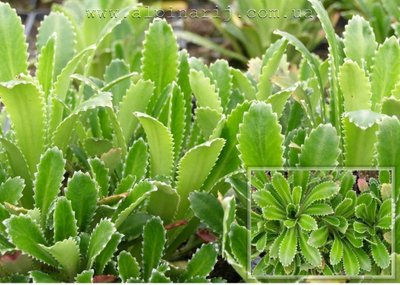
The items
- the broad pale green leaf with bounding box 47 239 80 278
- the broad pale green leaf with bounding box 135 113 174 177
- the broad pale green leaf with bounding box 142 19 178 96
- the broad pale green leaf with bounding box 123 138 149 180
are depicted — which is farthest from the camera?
Answer: the broad pale green leaf with bounding box 142 19 178 96

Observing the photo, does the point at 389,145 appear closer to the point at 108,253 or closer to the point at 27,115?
the point at 108,253

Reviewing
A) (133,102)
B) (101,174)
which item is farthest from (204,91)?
(101,174)

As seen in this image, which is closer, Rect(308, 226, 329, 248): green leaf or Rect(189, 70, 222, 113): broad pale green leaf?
Rect(308, 226, 329, 248): green leaf

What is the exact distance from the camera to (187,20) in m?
3.02

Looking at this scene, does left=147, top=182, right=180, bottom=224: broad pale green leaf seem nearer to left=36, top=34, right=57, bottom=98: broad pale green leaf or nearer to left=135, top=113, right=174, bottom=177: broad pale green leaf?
left=135, top=113, right=174, bottom=177: broad pale green leaf

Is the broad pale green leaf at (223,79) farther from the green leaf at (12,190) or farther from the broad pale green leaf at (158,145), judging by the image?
the green leaf at (12,190)

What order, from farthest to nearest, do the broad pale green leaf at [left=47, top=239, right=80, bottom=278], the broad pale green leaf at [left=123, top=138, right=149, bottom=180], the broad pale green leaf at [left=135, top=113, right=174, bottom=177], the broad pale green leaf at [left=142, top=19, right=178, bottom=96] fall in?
1. the broad pale green leaf at [left=142, top=19, right=178, bottom=96]
2. the broad pale green leaf at [left=123, top=138, right=149, bottom=180]
3. the broad pale green leaf at [left=135, top=113, right=174, bottom=177]
4. the broad pale green leaf at [left=47, top=239, right=80, bottom=278]

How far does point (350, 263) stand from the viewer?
1.29 m

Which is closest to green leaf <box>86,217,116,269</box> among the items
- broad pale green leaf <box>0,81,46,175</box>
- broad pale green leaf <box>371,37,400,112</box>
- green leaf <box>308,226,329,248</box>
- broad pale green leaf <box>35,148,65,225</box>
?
broad pale green leaf <box>35,148,65,225</box>

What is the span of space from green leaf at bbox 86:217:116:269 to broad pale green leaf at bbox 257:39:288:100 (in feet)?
1.66

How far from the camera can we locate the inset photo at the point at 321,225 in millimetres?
1290

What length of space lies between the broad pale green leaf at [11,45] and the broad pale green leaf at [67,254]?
1.51 ft

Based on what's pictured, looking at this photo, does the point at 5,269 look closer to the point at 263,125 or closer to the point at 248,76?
the point at 263,125

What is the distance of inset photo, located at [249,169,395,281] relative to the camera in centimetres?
129
